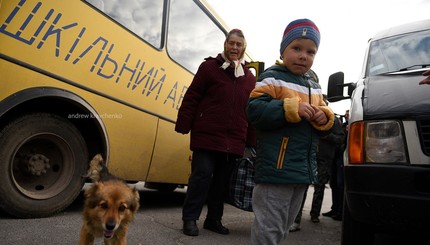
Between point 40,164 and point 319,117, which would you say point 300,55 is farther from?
point 40,164

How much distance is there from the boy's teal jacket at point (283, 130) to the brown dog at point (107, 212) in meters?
0.90

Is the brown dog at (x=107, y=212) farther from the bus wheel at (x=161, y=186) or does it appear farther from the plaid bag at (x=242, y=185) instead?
the bus wheel at (x=161, y=186)

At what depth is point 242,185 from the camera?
11.1 feet

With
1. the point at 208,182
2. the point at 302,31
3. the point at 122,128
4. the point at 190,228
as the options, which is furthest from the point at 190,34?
the point at 302,31

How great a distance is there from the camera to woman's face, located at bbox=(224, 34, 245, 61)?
353cm

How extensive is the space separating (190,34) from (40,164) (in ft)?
8.50

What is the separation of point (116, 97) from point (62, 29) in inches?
32.8

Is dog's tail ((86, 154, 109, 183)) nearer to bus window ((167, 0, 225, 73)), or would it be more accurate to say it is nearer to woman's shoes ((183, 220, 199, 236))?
woman's shoes ((183, 220, 199, 236))

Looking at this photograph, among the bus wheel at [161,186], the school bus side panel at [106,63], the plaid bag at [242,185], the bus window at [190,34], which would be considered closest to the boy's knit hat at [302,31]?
the plaid bag at [242,185]

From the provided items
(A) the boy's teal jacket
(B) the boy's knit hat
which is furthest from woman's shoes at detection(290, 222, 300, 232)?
(B) the boy's knit hat

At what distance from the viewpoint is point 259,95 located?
202 centimetres

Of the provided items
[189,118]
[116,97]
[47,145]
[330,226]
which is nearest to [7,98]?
[47,145]

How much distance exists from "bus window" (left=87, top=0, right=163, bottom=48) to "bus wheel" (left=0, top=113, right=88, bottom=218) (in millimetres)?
1176

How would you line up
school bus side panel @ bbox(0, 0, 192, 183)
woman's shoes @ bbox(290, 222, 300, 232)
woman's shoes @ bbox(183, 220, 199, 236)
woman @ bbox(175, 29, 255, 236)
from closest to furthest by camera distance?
school bus side panel @ bbox(0, 0, 192, 183) → woman's shoes @ bbox(183, 220, 199, 236) → woman @ bbox(175, 29, 255, 236) → woman's shoes @ bbox(290, 222, 300, 232)
